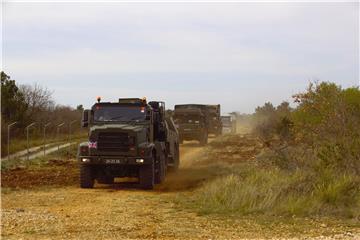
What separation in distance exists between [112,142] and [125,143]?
0.36 meters

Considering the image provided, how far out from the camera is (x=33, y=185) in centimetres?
1653

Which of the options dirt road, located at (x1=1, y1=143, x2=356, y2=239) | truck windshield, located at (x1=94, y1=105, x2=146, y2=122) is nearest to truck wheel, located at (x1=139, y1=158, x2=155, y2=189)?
dirt road, located at (x1=1, y1=143, x2=356, y2=239)

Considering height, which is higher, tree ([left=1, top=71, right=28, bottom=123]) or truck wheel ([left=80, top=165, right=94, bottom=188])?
tree ([left=1, top=71, right=28, bottom=123])

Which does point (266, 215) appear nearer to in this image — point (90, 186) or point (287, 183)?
point (287, 183)

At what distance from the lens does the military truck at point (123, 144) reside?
1548cm

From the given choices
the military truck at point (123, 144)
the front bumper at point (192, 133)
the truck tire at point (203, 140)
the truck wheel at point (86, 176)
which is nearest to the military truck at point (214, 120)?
the truck tire at point (203, 140)

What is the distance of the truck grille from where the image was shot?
15.5 meters

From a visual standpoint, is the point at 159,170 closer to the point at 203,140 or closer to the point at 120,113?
the point at 120,113

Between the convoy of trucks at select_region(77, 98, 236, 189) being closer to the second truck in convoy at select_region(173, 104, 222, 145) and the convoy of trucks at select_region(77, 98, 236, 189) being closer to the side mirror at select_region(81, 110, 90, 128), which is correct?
the side mirror at select_region(81, 110, 90, 128)

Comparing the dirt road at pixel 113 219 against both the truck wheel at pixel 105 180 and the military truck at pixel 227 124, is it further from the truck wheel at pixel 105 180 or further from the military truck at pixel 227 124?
the military truck at pixel 227 124

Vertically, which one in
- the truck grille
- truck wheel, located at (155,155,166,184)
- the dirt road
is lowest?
the dirt road

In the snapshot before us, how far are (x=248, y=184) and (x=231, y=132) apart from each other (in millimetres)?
36823

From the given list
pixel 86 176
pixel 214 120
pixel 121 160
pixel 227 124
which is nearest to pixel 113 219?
pixel 121 160

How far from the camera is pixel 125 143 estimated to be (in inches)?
610
